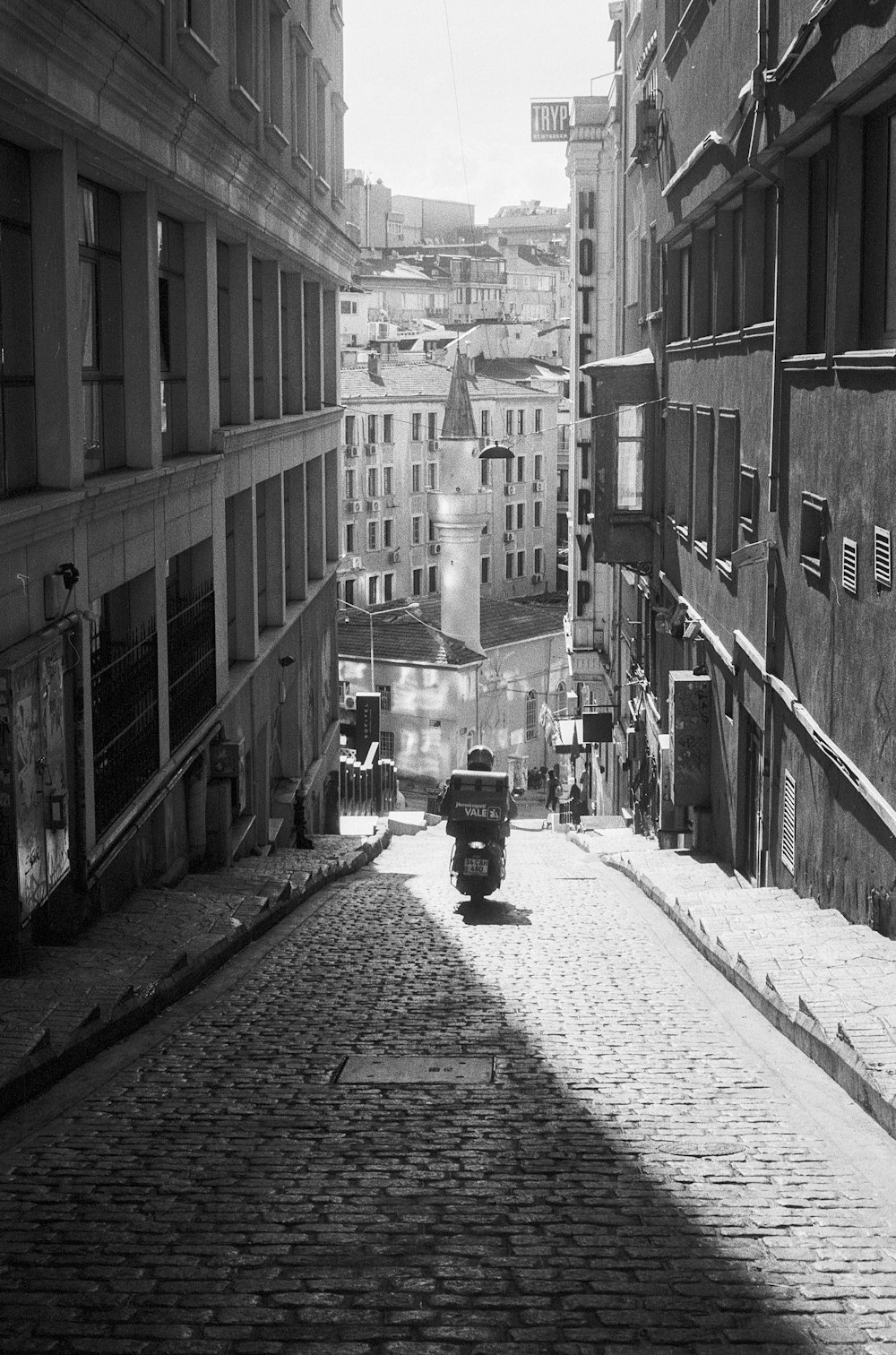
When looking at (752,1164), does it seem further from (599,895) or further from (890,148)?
(599,895)

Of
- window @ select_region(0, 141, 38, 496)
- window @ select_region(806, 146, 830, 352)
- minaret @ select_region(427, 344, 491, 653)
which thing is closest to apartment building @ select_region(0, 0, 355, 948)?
window @ select_region(0, 141, 38, 496)

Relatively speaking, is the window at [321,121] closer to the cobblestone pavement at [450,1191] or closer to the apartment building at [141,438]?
the apartment building at [141,438]

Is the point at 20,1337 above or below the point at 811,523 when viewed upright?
below

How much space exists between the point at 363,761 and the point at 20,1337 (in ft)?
112

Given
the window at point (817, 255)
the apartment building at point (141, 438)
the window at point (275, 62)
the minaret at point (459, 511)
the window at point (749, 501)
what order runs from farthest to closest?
the minaret at point (459, 511), the window at point (275, 62), the window at point (749, 501), the window at point (817, 255), the apartment building at point (141, 438)

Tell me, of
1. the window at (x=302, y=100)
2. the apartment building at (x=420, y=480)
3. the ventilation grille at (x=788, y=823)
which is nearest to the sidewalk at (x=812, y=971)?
the ventilation grille at (x=788, y=823)

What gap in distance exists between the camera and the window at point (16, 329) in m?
10.7

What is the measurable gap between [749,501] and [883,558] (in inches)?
242

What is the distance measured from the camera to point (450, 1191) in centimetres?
640

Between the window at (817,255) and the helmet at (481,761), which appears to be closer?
the window at (817,255)

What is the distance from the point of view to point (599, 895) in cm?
1830

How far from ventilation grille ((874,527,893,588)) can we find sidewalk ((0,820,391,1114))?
518cm

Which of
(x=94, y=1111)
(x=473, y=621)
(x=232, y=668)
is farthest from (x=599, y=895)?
(x=473, y=621)

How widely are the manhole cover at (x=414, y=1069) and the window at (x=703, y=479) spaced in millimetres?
11119
